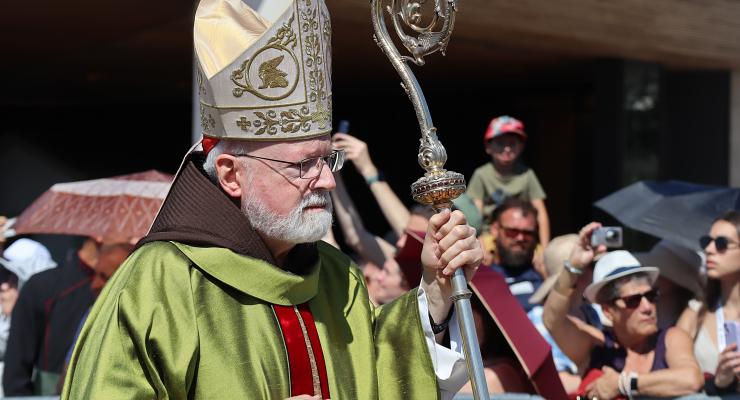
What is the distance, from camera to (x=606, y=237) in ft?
16.5

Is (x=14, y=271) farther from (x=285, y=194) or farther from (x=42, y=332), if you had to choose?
(x=285, y=194)

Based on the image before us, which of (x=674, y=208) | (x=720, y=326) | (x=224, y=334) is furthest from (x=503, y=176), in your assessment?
(x=224, y=334)

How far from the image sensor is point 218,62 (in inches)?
126

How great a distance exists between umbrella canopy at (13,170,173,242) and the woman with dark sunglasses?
2.69 m

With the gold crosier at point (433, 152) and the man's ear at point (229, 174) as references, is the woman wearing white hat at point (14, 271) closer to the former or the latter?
the man's ear at point (229, 174)

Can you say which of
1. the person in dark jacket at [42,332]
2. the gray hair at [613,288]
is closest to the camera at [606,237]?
the gray hair at [613,288]

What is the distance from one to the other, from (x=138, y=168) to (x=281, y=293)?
12.8 meters

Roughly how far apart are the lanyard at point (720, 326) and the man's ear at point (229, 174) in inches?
113

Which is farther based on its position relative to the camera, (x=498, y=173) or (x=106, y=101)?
(x=106, y=101)

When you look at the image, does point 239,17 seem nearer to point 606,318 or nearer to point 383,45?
point 383,45

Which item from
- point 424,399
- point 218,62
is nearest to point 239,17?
point 218,62

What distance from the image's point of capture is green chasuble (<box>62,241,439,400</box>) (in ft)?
9.36

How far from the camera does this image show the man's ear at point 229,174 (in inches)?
125

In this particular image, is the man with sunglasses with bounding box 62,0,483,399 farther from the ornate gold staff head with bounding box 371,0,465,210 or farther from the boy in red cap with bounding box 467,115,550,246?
the boy in red cap with bounding box 467,115,550,246
